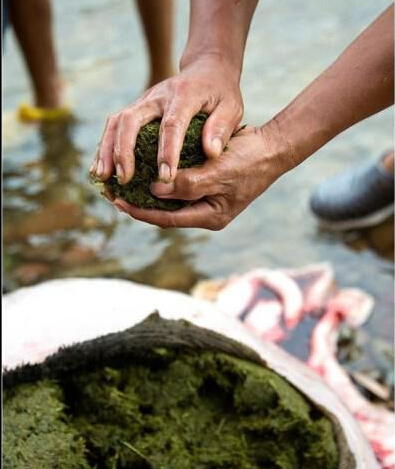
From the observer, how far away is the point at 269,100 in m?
4.58

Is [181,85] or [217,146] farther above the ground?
[181,85]

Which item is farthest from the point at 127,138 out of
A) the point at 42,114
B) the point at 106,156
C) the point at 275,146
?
the point at 42,114

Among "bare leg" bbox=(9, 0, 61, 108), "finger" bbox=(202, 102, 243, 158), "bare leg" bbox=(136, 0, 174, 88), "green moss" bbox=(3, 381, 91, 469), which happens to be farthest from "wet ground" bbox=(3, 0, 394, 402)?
"finger" bbox=(202, 102, 243, 158)

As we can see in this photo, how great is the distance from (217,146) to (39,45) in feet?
10.8

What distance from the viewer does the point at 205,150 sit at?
1628 mm

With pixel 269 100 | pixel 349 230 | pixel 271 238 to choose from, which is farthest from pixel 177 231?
pixel 269 100

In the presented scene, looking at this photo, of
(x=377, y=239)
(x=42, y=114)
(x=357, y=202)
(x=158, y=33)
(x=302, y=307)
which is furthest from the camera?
(x=42, y=114)

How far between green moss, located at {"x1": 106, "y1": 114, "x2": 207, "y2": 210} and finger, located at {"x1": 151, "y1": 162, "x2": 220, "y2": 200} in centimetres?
2

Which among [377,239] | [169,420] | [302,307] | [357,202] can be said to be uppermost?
[357,202]

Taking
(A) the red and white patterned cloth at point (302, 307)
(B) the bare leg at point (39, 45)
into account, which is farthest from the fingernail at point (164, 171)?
(B) the bare leg at point (39, 45)

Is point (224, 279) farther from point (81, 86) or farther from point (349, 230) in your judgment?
point (81, 86)

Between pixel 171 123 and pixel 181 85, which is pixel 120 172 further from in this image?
pixel 181 85

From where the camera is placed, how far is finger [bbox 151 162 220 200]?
163cm

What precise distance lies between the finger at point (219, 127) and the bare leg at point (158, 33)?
111 inches
